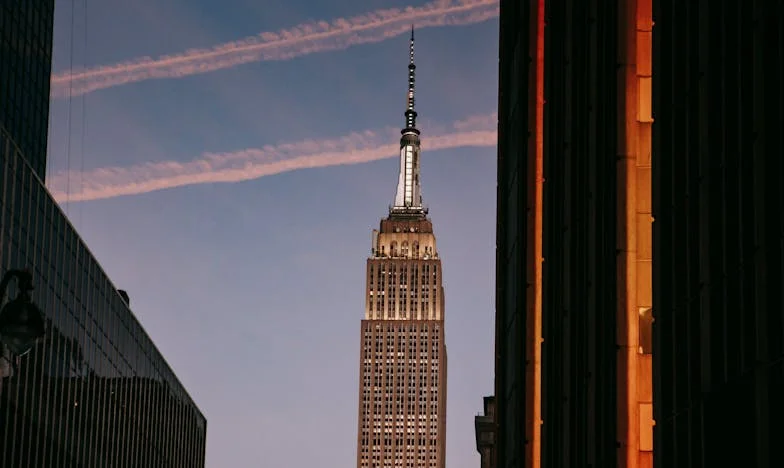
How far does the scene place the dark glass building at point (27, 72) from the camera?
12838 centimetres

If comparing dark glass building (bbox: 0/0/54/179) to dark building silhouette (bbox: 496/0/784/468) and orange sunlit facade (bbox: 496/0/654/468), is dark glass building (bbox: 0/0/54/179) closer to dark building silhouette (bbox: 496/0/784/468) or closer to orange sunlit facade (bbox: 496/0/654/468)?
dark building silhouette (bbox: 496/0/784/468)

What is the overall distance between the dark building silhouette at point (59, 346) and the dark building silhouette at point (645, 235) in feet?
63.2

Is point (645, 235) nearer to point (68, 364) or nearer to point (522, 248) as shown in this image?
point (522, 248)

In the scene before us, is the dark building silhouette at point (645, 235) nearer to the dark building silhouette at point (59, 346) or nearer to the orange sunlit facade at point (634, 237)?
the orange sunlit facade at point (634, 237)

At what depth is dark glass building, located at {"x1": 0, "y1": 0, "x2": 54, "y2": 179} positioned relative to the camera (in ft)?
421

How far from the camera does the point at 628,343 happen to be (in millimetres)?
43312
